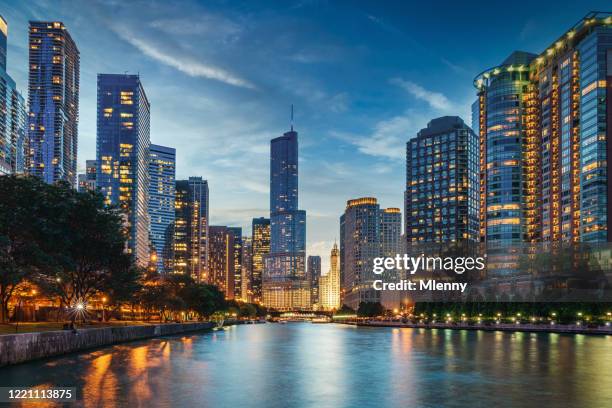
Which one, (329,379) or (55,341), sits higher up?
(55,341)

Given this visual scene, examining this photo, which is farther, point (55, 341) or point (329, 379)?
point (55, 341)

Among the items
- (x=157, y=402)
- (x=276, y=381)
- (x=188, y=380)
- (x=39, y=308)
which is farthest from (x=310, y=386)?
(x=39, y=308)

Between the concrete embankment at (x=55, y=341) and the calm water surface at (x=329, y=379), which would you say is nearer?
the calm water surface at (x=329, y=379)

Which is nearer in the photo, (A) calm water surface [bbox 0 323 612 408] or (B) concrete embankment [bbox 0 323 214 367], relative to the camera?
(A) calm water surface [bbox 0 323 612 408]

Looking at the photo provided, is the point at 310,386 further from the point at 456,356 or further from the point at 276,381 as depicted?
the point at 456,356
